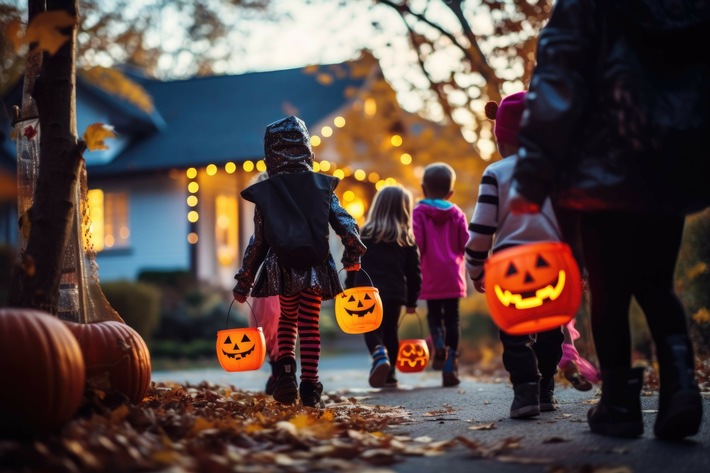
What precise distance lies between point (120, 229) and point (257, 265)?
19.7m

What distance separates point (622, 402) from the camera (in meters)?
4.17

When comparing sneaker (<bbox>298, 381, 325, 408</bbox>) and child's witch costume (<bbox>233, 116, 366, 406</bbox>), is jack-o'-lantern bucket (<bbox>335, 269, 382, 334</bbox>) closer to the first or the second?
child's witch costume (<bbox>233, 116, 366, 406</bbox>)

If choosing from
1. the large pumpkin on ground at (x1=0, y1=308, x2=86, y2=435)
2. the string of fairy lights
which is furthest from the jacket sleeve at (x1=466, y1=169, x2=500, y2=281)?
the string of fairy lights

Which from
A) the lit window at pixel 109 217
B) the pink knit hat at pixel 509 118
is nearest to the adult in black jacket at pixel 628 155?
the pink knit hat at pixel 509 118

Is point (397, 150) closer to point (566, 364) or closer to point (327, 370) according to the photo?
point (327, 370)

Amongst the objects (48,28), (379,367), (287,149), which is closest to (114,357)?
(48,28)

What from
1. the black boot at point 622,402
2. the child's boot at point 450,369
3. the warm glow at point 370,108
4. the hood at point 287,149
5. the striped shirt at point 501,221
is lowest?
the child's boot at point 450,369

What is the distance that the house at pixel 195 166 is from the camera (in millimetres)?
23516

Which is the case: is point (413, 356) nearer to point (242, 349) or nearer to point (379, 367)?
point (379, 367)

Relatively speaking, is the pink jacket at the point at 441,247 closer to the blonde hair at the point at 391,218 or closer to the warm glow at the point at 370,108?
the blonde hair at the point at 391,218

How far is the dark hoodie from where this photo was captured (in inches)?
234

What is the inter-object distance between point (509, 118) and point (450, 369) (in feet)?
12.3

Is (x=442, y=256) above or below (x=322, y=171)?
below

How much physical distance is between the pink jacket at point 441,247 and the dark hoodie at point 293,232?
7.64 feet
